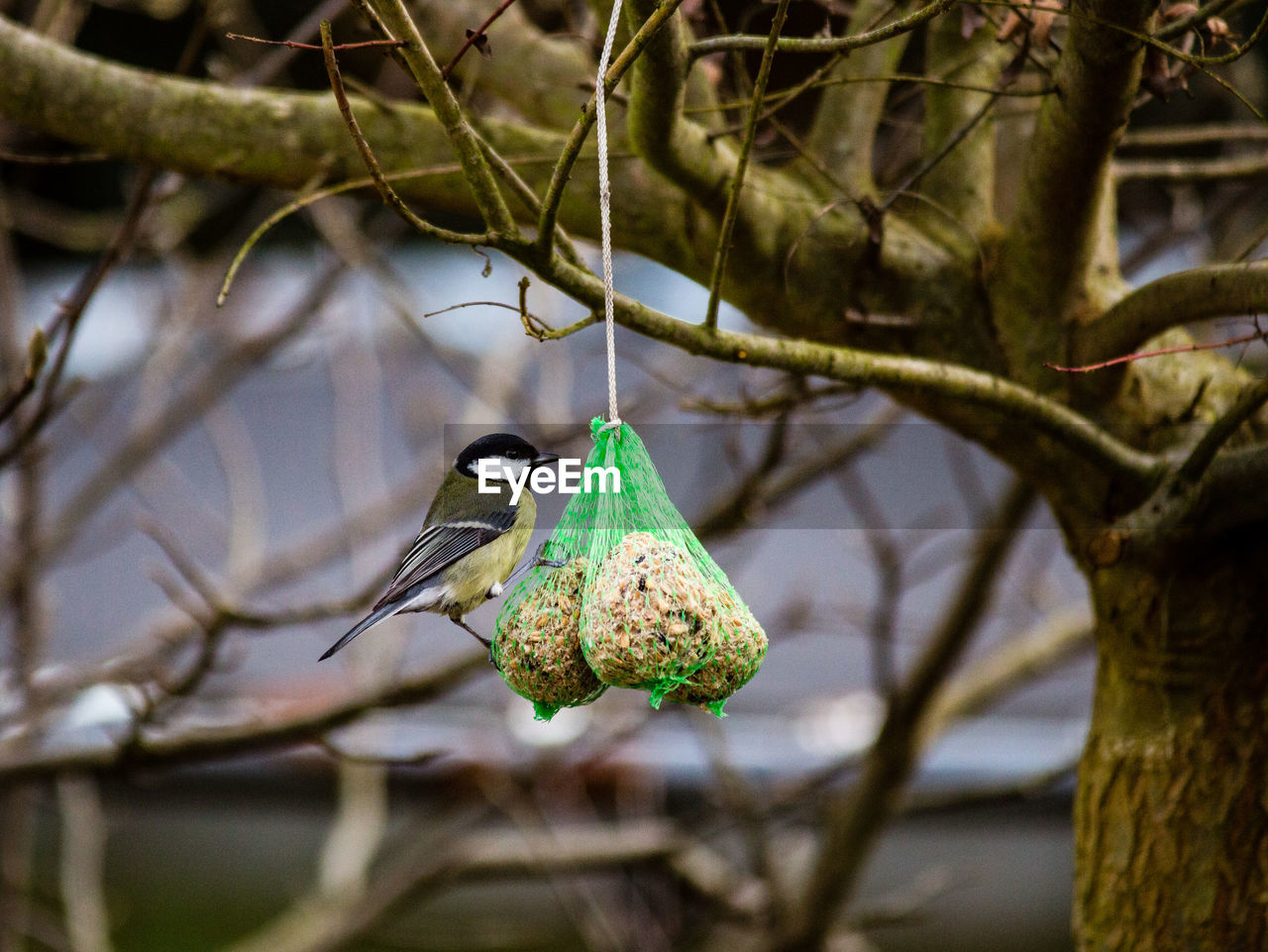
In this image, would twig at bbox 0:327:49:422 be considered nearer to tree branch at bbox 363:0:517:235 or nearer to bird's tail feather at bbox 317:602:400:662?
bird's tail feather at bbox 317:602:400:662

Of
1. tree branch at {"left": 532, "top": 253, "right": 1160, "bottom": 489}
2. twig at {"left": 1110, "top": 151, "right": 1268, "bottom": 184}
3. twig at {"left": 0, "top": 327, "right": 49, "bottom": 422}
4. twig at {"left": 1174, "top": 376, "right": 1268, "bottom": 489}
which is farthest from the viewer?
twig at {"left": 1110, "top": 151, "right": 1268, "bottom": 184}

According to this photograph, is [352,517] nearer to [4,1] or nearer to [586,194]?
[4,1]

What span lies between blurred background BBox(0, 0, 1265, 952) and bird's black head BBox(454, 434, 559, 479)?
0.41 feet

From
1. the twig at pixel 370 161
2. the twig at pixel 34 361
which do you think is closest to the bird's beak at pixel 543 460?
the twig at pixel 370 161

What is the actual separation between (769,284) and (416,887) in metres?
2.12

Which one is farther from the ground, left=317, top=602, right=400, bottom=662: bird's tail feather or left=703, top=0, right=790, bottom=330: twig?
left=703, top=0, right=790, bottom=330: twig

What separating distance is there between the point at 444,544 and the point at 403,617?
1.82 metres

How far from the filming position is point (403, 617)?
339 centimetres

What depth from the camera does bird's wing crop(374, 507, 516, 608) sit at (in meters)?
1.62

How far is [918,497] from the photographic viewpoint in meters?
4.76

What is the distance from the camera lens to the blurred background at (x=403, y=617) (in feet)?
8.86

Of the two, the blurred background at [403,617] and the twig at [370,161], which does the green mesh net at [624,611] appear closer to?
the blurred background at [403,617]

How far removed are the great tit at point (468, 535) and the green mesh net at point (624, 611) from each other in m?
0.11

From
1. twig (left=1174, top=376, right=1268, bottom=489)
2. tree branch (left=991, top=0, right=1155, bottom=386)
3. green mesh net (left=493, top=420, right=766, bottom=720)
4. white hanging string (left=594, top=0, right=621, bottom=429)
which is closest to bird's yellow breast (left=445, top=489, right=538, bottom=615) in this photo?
green mesh net (left=493, top=420, right=766, bottom=720)
